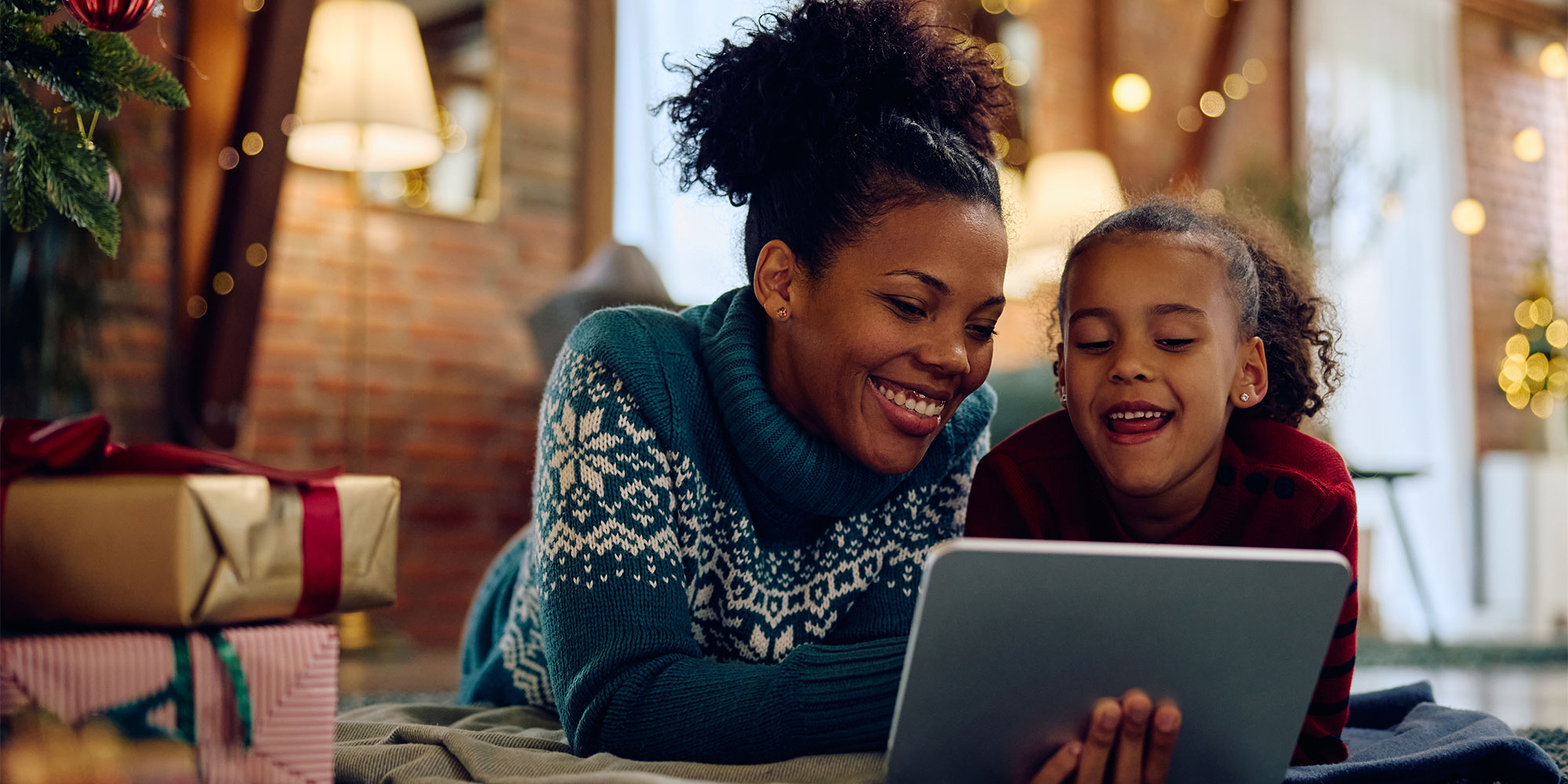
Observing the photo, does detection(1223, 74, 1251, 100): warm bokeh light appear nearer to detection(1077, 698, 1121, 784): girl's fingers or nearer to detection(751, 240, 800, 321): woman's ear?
detection(751, 240, 800, 321): woman's ear

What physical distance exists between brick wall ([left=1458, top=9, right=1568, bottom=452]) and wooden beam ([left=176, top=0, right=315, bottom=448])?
238 inches

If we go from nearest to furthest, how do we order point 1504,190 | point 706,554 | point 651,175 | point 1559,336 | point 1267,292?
1. point 706,554
2. point 1267,292
3. point 651,175
4. point 1559,336
5. point 1504,190

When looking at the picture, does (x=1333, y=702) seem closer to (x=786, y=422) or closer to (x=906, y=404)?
(x=906, y=404)

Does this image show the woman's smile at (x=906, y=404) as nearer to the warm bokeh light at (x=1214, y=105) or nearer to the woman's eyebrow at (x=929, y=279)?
the woman's eyebrow at (x=929, y=279)

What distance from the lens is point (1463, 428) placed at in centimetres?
642

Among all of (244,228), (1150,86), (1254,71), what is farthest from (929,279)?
(1254,71)

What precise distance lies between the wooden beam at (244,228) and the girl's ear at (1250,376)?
259 cm

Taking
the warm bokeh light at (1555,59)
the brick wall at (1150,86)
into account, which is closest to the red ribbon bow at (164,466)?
the brick wall at (1150,86)

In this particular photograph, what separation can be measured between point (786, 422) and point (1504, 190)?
7.01 m

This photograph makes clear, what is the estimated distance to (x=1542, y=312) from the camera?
6328 millimetres

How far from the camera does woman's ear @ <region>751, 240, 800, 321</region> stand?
54.4 inches

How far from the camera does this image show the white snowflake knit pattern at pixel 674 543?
1.20 m

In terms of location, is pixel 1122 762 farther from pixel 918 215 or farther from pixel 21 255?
pixel 21 255

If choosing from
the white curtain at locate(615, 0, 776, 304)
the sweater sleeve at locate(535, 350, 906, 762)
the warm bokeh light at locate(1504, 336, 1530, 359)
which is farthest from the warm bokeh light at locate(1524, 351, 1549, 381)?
the sweater sleeve at locate(535, 350, 906, 762)
